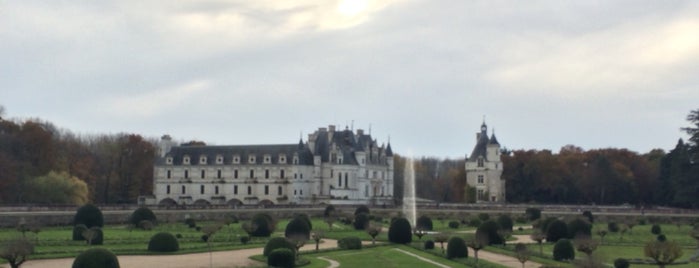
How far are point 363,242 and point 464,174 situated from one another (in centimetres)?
5393

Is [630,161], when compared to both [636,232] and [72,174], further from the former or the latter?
[72,174]

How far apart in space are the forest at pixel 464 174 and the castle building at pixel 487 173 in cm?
133

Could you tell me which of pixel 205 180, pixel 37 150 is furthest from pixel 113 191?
pixel 37 150

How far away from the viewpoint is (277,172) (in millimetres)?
85688

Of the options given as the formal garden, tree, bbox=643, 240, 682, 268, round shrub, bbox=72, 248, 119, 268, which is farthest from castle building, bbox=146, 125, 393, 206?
round shrub, bbox=72, 248, 119, 268

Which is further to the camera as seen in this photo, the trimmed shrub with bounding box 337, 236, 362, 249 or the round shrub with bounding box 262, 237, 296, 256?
the trimmed shrub with bounding box 337, 236, 362, 249

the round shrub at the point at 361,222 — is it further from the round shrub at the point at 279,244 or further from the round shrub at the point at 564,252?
the round shrub at the point at 564,252

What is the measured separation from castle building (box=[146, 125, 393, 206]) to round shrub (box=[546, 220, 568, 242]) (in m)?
40.5

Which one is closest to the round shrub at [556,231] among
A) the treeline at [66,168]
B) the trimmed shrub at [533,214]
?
the trimmed shrub at [533,214]

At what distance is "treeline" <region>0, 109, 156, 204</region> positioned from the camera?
65.7 meters

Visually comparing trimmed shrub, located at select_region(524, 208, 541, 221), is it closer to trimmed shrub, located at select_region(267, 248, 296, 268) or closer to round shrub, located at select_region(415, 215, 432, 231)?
round shrub, located at select_region(415, 215, 432, 231)

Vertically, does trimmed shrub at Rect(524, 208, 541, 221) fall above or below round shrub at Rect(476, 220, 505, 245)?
above

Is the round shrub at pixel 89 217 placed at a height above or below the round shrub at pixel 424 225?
above

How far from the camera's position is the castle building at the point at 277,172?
3346 inches
